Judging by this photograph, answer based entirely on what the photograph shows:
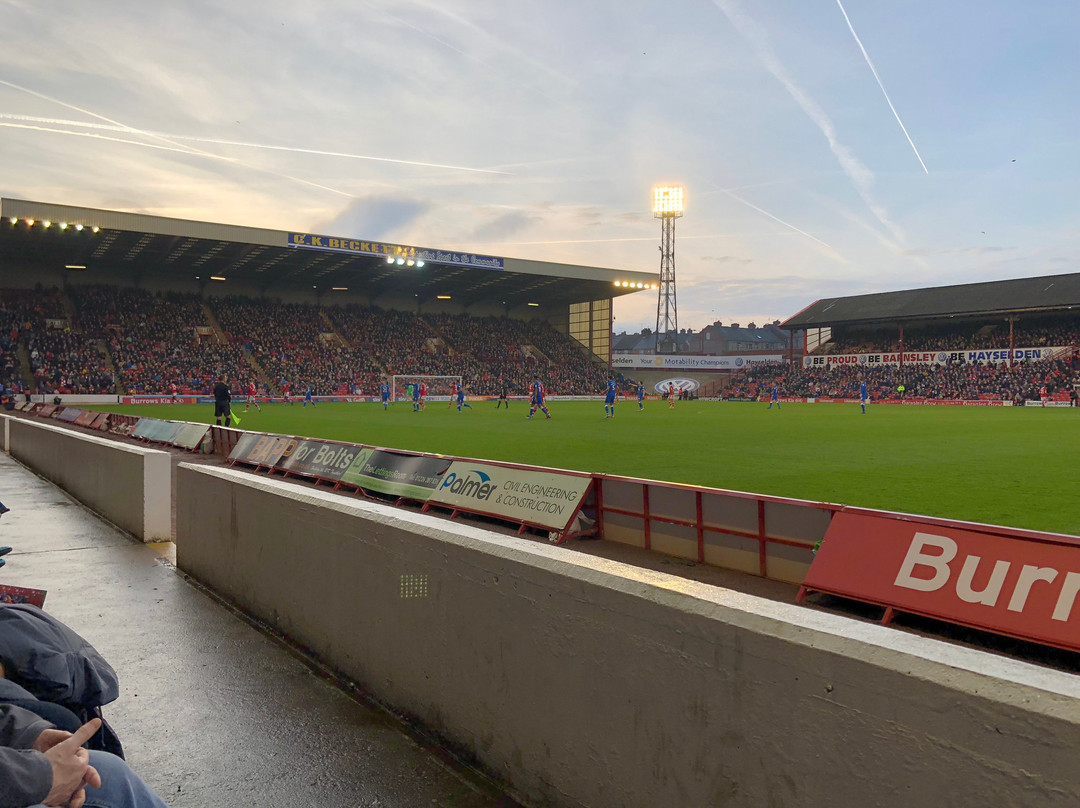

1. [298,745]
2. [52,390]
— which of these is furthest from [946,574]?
[52,390]

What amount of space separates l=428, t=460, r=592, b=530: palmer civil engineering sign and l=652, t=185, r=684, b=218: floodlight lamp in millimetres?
73444

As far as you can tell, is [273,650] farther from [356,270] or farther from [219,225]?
[356,270]

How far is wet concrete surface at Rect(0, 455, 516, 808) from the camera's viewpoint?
3.71m

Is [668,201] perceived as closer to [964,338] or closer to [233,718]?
[964,338]

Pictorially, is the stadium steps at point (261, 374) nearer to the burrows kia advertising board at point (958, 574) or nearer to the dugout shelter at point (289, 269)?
the dugout shelter at point (289, 269)

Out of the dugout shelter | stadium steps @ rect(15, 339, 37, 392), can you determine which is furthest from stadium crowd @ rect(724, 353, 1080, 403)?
stadium steps @ rect(15, 339, 37, 392)

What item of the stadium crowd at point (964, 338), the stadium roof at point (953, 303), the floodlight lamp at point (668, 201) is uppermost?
the floodlight lamp at point (668, 201)

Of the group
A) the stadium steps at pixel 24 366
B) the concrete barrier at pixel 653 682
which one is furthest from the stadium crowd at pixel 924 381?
the stadium steps at pixel 24 366

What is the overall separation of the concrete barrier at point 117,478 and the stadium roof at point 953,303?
6122 cm

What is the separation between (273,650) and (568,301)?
228ft

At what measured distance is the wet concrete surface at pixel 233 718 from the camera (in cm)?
371

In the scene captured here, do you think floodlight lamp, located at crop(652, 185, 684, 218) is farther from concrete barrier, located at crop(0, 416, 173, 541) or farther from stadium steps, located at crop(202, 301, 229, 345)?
concrete barrier, located at crop(0, 416, 173, 541)

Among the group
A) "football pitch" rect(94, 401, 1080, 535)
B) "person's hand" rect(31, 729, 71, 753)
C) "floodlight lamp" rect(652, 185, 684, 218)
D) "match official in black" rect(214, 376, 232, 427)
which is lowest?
"football pitch" rect(94, 401, 1080, 535)

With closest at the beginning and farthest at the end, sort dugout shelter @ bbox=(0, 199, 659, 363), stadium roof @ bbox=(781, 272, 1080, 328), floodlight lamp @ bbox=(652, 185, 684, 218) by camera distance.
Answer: dugout shelter @ bbox=(0, 199, 659, 363)
stadium roof @ bbox=(781, 272, 1080, 328)
floodlight lamp @ bbox=(652, 185, 684, 218)
